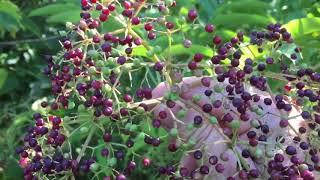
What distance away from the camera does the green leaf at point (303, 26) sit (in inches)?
59.8

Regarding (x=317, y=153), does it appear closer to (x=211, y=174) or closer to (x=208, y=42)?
(x=211, y=174)

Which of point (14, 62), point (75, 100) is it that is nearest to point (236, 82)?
point (75, 100)

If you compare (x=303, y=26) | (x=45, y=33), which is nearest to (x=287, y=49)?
(x=303, y=26)

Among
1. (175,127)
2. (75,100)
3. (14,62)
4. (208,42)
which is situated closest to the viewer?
(175,127)

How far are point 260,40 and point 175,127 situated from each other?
28 centimetres

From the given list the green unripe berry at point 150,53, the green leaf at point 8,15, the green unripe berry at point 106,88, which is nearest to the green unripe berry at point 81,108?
the green unripe berry at point 106,88

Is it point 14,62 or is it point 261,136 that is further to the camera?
point 14,62

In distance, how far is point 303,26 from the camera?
5.03 ft

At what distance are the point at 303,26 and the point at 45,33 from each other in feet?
4.79

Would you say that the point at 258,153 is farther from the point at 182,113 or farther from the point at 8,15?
the point at 8,15

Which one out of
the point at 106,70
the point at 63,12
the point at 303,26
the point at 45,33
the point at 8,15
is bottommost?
the point at 45,33

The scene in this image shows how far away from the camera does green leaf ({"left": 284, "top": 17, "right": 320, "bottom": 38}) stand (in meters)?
1.52

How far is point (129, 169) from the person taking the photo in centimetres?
112

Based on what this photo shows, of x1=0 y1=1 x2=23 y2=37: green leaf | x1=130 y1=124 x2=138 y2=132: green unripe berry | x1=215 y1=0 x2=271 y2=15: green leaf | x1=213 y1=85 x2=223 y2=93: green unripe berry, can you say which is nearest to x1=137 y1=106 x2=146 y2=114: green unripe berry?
x1=130 y1=124 x2=138 y2=132: green unripe berry
